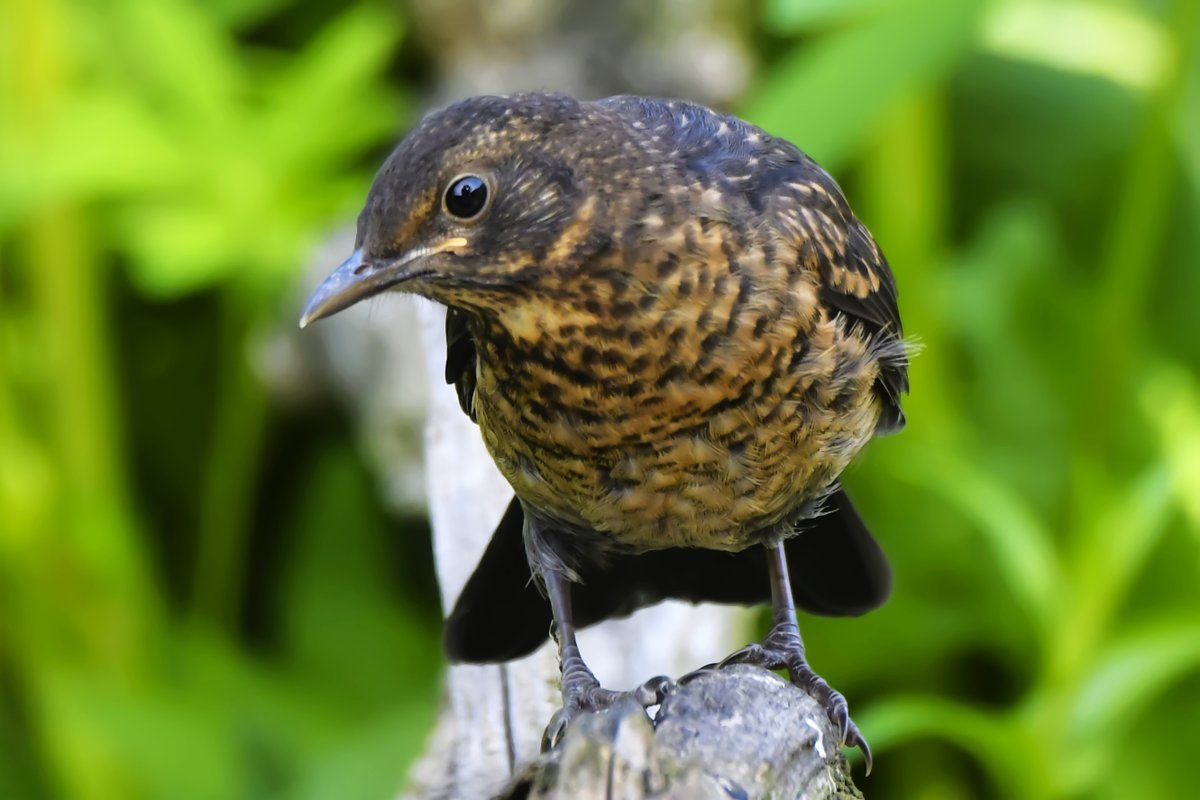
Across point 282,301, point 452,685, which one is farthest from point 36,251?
point 452,685

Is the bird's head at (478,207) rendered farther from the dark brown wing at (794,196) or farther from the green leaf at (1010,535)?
the green leaf at (1010,535)

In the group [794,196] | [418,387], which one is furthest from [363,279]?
[418,387]

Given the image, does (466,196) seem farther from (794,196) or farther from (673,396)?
(794,196)

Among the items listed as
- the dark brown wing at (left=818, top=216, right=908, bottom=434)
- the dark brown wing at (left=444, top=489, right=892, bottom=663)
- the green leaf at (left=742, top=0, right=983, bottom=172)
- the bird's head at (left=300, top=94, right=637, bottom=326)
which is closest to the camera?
the bird's head at (left=300, top=94, right=637, bottom=326)

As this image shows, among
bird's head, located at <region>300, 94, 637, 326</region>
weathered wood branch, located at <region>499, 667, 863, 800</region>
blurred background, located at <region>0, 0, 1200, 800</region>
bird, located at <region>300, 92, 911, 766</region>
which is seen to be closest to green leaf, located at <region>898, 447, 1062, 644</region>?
blurred background, located at <region>0, 0, 1200, 800</region>

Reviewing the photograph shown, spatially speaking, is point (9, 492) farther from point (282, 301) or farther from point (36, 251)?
point (282, 301)

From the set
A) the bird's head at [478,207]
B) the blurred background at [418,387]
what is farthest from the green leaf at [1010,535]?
the bird's head at [478,207]

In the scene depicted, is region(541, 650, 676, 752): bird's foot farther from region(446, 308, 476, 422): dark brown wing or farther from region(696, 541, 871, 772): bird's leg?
region(446, 308, 476, 422): dark brown wing
